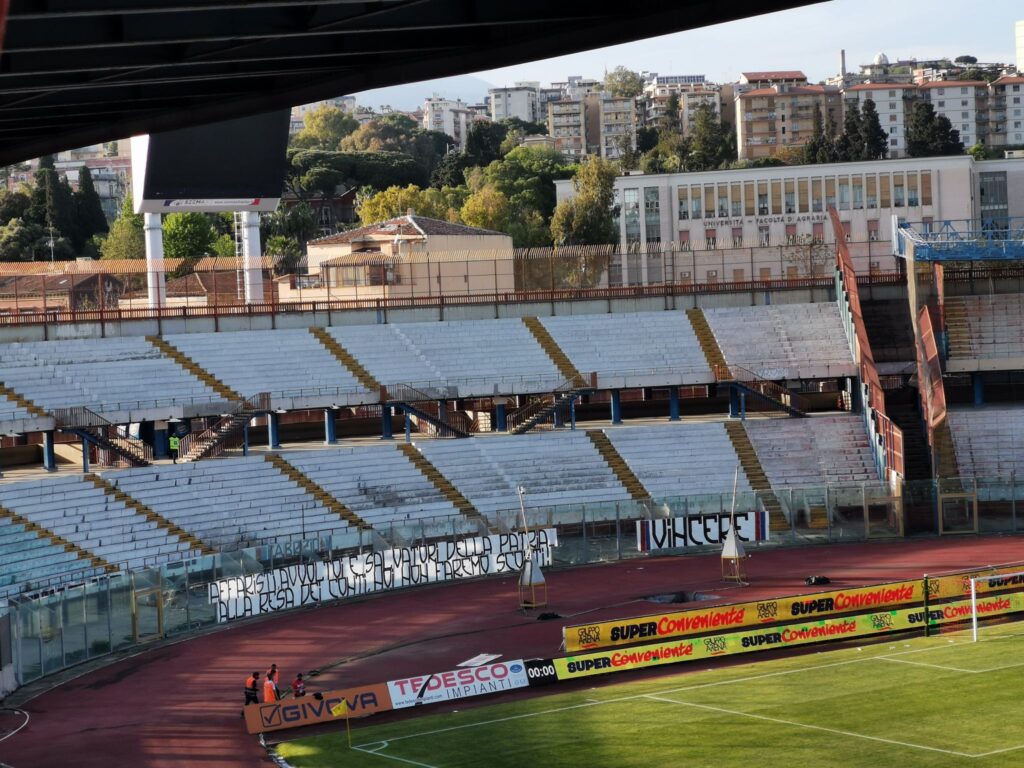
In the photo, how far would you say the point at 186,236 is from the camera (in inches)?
5256

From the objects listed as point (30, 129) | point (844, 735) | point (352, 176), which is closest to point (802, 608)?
point (844, 735)

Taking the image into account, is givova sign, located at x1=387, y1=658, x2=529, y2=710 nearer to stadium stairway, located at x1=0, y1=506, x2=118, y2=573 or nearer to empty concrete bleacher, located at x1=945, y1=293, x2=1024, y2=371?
stadium stairway, located at x1=0, y1=506, x2=118, y2=573

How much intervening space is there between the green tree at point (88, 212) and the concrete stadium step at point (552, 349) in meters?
86.4

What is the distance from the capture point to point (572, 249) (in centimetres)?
7388

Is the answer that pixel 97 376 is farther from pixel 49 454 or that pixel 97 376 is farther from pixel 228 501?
pixel 228 501

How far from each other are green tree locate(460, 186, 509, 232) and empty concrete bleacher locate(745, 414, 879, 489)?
226ft

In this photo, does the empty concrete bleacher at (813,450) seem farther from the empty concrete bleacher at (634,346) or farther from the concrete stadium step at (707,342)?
the empty concrete bleacher at (634,346)

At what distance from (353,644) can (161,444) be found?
811 inches

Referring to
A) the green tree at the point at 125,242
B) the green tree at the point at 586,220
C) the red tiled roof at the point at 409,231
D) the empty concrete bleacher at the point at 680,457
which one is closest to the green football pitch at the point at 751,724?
the empty concrete bleacher at the point at 680,457

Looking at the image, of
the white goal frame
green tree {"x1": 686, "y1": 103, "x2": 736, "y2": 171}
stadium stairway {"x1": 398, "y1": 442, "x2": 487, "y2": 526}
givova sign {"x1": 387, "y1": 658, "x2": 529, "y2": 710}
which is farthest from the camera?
green tree {"x1": 686, "y1": 103, "x2": 736, "y2": 171}

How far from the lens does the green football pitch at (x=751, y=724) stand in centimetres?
2933

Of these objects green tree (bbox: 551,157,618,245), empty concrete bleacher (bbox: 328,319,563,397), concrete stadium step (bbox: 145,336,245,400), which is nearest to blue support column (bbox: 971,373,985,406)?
empty concrete bleacher (bbox: 328,319,563,397)

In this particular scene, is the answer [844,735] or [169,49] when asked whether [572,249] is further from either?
[169,49]

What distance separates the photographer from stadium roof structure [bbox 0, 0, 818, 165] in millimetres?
16734
